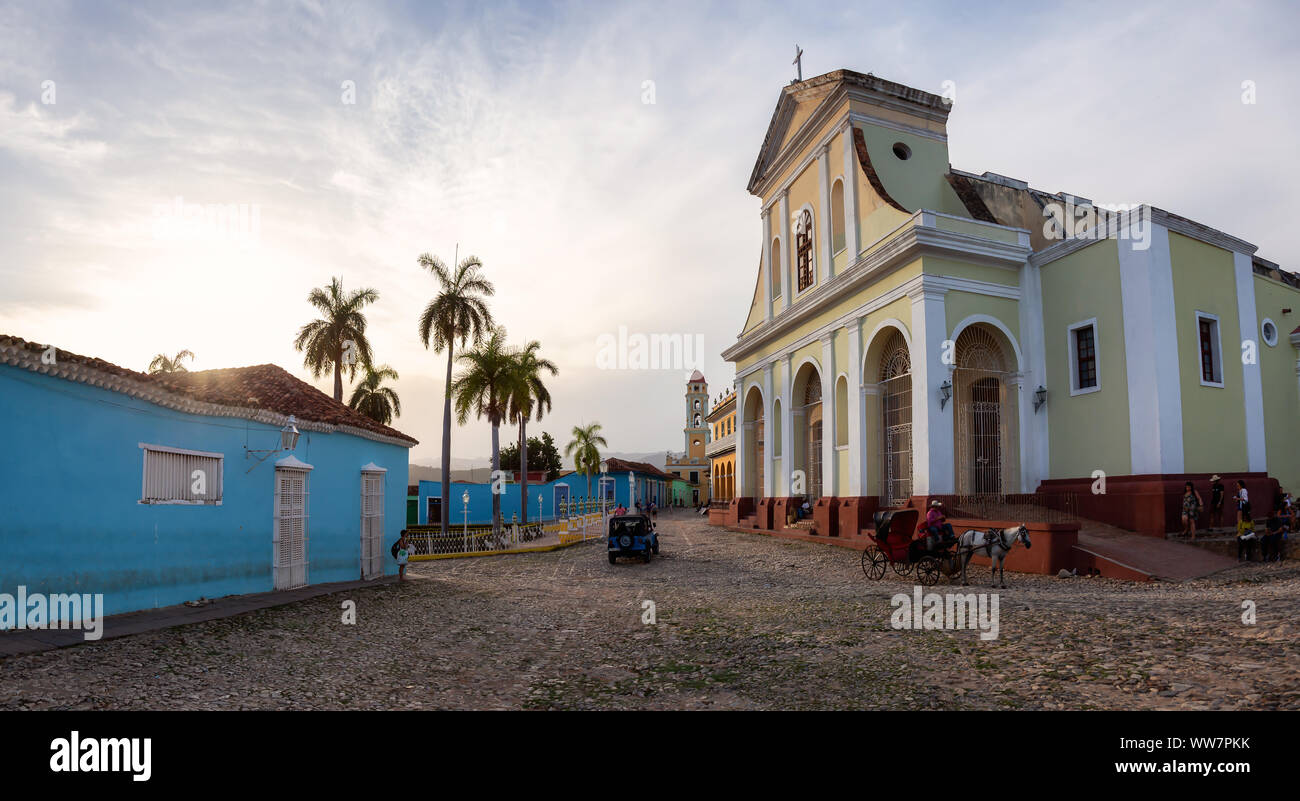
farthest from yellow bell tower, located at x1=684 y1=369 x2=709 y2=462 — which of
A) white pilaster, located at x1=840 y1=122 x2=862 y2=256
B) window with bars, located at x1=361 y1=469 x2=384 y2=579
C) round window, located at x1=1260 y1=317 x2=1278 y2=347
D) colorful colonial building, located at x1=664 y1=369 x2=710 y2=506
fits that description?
window with bars, located at x1=361 y1=469 x2=384 y2=579

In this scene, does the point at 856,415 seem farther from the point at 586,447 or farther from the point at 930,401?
the point at 586,447

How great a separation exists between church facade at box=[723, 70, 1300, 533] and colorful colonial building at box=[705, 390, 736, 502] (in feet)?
127

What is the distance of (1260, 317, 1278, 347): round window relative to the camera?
1872 cm

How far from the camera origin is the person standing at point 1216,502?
1495cm

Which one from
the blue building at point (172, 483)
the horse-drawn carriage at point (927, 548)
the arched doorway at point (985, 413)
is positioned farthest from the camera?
the arched doorway at point (985, 413)

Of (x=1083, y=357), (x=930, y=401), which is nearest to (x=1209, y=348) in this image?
(x=1083, y=357)

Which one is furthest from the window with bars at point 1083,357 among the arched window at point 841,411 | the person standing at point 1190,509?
the arched window at point 841,411

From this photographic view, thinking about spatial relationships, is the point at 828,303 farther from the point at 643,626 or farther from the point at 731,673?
the point at 731,673

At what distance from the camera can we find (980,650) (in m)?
7.10

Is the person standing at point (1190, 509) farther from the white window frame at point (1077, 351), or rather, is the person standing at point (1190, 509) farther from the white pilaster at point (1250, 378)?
the white pilaster at point (1250, 378)

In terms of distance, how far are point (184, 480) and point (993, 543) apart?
12497mm

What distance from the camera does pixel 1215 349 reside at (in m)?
16.5

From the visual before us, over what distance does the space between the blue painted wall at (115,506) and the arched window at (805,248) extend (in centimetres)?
1685
